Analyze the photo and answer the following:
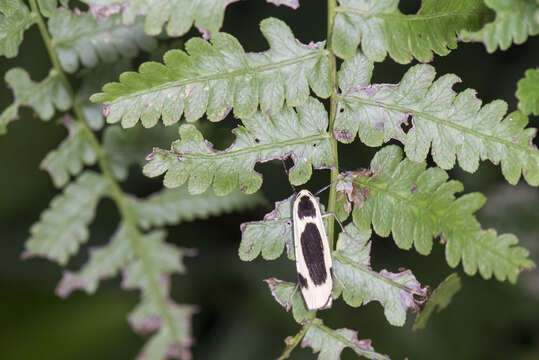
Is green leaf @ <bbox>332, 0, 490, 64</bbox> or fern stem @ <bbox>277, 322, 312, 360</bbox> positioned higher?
green leaf @ <bbox>332, 0, 490, 64</bbox>

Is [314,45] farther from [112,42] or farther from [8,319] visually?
[8,319]

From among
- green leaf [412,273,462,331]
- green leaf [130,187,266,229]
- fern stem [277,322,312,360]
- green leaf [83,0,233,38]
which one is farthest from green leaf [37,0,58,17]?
green leaf [412,273,462,331]

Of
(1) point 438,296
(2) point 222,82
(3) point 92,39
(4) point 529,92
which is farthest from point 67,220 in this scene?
(4) point 529,92

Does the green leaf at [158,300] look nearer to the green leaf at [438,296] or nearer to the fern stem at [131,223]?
the fern stem at [131,223]

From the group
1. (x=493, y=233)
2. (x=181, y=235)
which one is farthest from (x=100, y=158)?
(x=493, y=233)

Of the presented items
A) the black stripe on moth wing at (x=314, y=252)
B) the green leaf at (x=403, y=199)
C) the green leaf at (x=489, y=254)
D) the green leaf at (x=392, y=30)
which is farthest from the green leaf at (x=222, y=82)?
the green leaf at (x=489, y=254)

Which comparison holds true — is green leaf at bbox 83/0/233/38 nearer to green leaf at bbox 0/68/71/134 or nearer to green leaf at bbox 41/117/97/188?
green leaf at bbox 0/68/71/134
